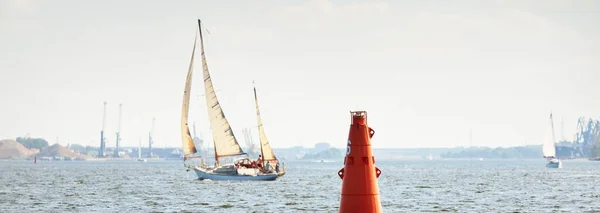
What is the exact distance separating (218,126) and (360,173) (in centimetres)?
9354

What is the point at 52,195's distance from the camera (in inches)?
3420

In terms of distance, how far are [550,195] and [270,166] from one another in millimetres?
41432

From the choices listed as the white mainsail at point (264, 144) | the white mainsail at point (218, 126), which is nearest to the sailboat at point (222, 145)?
the white mainsail at point (218, 126)

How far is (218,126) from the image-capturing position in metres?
116

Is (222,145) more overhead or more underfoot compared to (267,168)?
more overhead

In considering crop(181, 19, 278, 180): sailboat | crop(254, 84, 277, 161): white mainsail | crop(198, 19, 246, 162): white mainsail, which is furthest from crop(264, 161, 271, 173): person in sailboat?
crop(254, 84, 277, 161): white mainsail

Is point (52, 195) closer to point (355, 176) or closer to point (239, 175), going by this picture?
point (239, 175)

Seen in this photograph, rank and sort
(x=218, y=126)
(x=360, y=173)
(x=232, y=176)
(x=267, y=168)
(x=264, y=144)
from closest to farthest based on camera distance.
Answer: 1. (x=360, y=173)
2. (x=232, y=176)
3. (x=218, y=126)
4. (x=267, y=168)
5. (x=264, y=144)

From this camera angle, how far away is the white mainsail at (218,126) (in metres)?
116

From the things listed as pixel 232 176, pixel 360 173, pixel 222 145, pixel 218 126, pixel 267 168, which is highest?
pixel 218 126

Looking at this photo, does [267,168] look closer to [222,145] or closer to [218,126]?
[222,145]

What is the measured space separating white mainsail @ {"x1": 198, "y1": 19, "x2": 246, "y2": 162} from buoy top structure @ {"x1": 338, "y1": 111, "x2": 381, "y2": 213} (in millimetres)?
92951

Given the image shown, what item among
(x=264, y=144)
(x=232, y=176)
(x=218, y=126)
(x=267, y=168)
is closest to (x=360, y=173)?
(x=232, y=176)

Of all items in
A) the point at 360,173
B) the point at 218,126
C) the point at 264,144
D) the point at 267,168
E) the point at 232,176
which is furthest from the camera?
the point at 264,144
